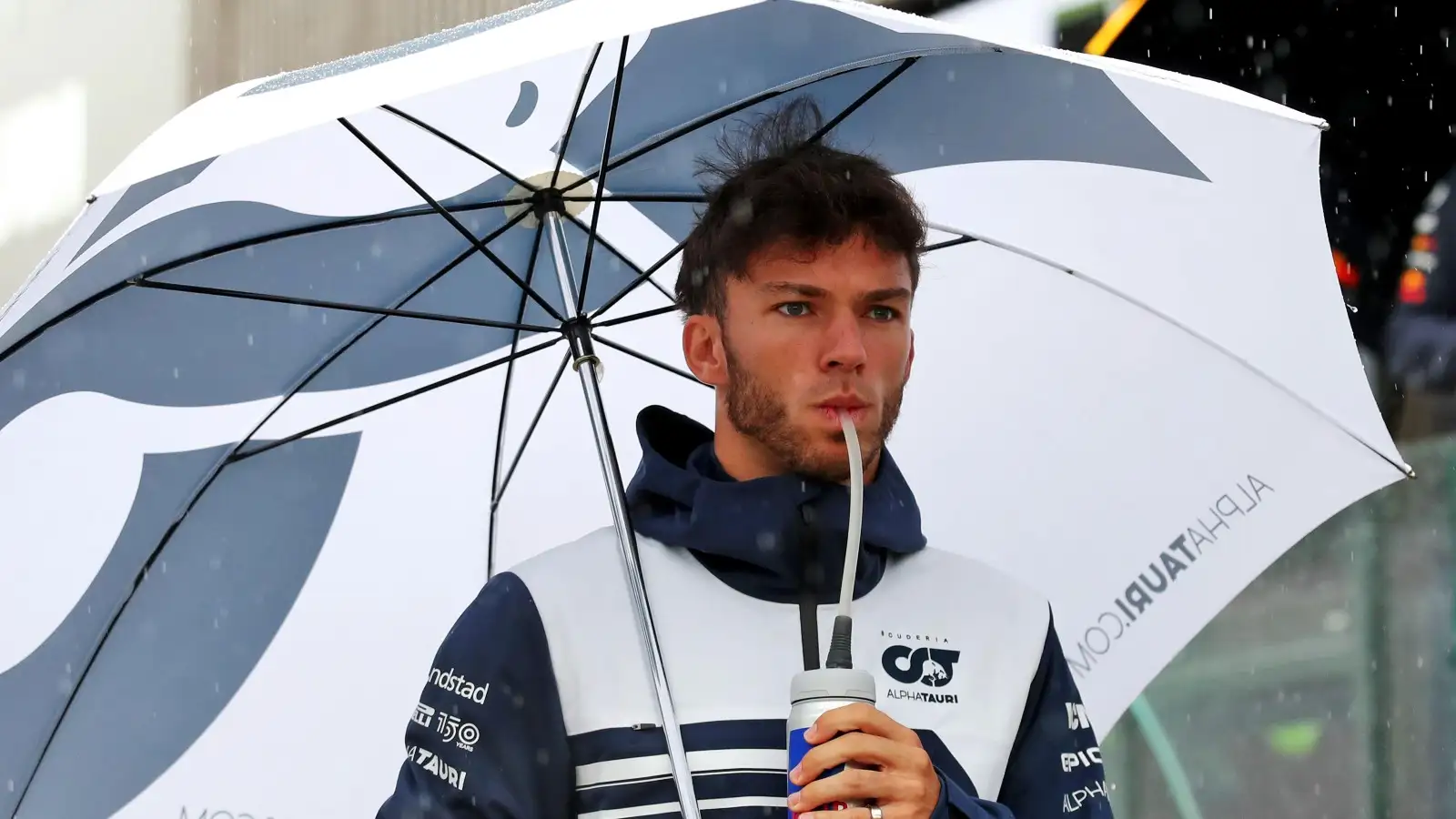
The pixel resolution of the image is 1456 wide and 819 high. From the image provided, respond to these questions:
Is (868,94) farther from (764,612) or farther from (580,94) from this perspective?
(764,612)

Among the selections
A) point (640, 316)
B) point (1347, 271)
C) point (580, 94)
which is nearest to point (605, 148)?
point (580, 94)

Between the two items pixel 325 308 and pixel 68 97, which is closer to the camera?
pixel 325 308

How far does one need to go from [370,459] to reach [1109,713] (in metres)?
1.30

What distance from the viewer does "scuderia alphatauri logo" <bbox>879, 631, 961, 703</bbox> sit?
239 centimetres

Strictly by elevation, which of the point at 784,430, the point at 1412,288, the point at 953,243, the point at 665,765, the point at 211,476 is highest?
the point at 1412,288

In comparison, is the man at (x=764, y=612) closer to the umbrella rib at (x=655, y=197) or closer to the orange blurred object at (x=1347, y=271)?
the umbrella rib at (x=655, y=197)

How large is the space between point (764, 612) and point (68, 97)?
8.22m

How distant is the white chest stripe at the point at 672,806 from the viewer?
2285 millimetres

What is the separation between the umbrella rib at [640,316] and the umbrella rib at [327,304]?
97mm

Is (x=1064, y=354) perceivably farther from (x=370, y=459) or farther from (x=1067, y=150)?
(x=370, y=459)

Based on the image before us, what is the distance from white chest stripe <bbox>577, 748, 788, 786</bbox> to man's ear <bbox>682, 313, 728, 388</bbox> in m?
0.48

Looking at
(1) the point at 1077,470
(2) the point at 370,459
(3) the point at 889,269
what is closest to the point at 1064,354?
(1) the point at 1077,470

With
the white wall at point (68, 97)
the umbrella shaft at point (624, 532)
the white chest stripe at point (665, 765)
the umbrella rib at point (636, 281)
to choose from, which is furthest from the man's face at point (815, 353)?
the white wall at point (68, 97)

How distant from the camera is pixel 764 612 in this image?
7.88 feet
